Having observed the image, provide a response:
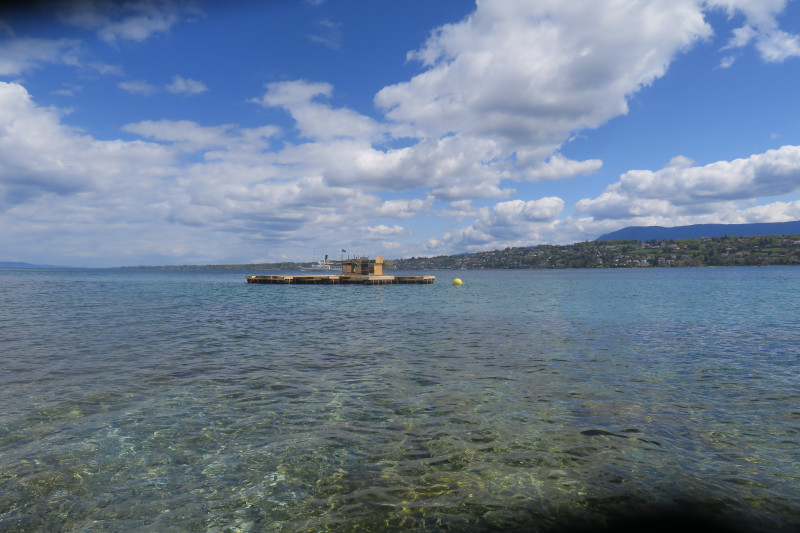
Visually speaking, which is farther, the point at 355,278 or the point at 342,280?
the point at 342,280

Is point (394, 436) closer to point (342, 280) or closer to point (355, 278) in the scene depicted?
point (355, 278)

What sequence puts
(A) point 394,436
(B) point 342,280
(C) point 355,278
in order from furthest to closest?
1. (B) point 342,280
2. (C) point 355,278
3. (A) point 394,436

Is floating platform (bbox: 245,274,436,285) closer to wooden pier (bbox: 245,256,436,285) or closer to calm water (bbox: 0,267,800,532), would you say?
wooden pier (bbox: 245,256,436,285)

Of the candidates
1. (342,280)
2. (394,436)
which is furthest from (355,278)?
(394,436)

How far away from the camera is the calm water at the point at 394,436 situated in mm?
6781

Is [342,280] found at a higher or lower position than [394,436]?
higher

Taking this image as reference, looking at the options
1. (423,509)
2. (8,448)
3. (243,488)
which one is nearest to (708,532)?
(423,509)

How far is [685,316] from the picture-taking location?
113 ft

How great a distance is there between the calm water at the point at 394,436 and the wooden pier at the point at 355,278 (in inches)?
2946

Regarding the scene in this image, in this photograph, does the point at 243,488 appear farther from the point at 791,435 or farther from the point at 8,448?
the point at 791,435

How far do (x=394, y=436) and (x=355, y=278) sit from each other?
87.3 metres

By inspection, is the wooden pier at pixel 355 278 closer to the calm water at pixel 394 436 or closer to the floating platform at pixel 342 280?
the floating platform at pixel 342 280

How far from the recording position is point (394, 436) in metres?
9.80

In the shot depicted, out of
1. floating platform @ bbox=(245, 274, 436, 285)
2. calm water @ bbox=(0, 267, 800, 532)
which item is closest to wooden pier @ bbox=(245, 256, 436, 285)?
floating platform @ bbox=(245, 274, 436, 285)
